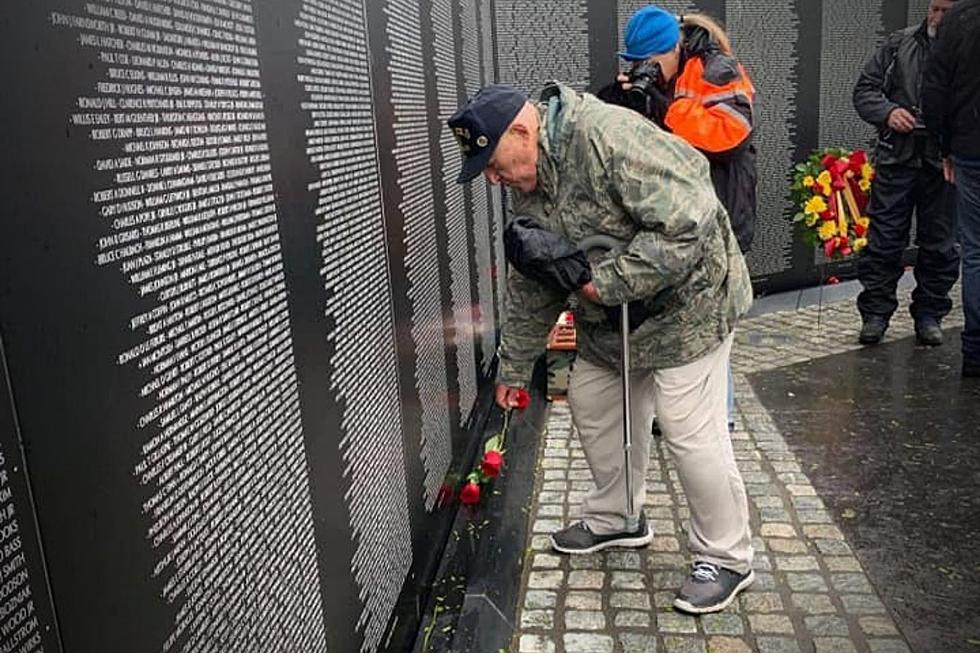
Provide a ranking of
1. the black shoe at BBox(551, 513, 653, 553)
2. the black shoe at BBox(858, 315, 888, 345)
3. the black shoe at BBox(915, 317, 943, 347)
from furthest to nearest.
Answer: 1. the black shoe at BBox(858, 315, 888, 345)
2. the black shoe at BBox(915, 317, 943, 347)
3. the black shoe at BBox(551, 513, 653, 553)

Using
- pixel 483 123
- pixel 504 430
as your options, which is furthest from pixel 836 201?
pixel 483 123

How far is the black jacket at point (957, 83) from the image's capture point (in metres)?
5.25

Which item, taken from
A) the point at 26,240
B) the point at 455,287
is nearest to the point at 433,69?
the point at 455,287

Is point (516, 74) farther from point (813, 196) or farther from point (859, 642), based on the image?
point (859, 642)

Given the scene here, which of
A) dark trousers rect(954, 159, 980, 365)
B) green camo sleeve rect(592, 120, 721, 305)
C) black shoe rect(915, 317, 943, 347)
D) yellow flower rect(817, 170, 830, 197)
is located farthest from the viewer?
yellow flower rect(817, 170, 830, 197)

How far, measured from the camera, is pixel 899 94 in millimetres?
6277

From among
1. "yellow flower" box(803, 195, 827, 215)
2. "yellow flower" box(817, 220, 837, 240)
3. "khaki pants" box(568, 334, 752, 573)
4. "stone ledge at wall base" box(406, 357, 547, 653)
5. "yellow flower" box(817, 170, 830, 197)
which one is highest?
"yellow flower" box(817, 170, 830, 197)

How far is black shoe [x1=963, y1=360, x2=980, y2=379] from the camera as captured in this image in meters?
5.77

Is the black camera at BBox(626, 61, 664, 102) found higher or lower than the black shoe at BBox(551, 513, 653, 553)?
higher

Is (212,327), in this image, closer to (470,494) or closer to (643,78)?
(470,494)

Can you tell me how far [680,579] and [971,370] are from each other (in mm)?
3259

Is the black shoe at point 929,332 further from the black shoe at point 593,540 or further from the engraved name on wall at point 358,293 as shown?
the engraved name on wall at point 358,293

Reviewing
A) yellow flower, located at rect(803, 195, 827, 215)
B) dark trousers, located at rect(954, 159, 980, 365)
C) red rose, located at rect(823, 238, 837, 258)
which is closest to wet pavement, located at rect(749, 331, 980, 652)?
dark trousers, located at rect(954, 159, 980, 365)

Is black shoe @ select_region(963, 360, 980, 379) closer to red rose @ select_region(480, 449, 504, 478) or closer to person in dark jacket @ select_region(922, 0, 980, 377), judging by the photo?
person in dark jacket @ select_region(922, 0, 980, 377)
